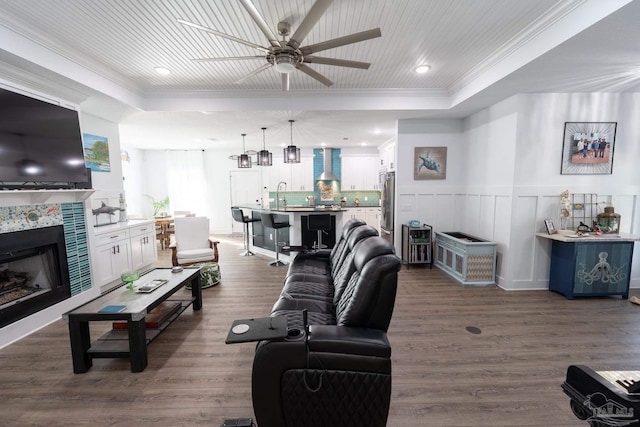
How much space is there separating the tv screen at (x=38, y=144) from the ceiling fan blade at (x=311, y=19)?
285 centimetres

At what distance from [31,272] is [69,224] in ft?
2.06

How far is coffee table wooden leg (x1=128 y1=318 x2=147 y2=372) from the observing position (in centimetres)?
205

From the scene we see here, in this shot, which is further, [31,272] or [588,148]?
[588,148]

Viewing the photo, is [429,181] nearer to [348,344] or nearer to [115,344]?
[348,344]

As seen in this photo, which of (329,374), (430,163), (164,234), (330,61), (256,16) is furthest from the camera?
(164,234)

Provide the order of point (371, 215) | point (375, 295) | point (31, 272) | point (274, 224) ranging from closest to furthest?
1. point (375, 295)
2. point (31, 272)
3. point (274, 224)
4. point (371, 215)

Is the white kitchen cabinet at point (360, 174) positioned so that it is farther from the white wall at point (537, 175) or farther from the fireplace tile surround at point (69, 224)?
the fireplace tile surround at point (69, 224)

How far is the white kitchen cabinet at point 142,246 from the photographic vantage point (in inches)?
172

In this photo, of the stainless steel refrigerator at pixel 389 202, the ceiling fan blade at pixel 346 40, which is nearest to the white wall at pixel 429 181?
the stainless steel refrigerator at pixel 389 202

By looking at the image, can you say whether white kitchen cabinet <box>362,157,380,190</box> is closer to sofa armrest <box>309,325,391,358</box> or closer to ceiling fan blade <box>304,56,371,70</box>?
ceiling fan blade <box>304,56,371,70</box>

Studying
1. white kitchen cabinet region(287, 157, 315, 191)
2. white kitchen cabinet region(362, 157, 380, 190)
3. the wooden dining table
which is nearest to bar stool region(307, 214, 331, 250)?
white kitchen cabinet region(287, 157, 315, 191)

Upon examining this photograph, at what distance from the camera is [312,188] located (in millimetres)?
8031

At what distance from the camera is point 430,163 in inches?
187

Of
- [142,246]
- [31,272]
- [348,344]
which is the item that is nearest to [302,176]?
[142,246]
